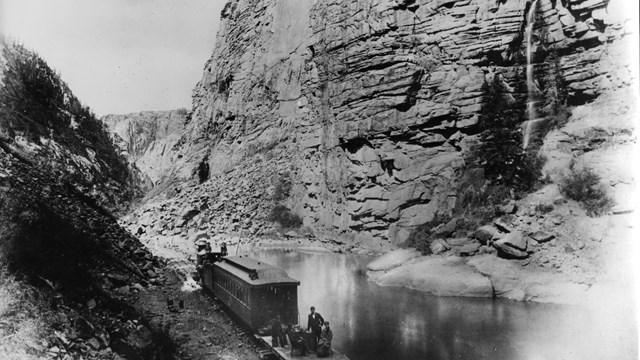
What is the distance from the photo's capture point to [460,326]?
750 inches

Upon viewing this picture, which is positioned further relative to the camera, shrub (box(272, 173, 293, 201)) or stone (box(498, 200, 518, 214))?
shrub (box(272, 173, 293, 201))

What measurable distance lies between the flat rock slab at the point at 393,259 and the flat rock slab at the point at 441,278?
1.27m

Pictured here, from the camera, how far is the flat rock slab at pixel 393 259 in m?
29.6

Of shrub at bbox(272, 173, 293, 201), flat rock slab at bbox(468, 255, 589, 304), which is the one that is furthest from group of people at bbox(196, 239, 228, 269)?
shrub at bbox(272, 173, 293, 201)

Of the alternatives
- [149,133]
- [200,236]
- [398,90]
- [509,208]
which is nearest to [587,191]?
[509,208]

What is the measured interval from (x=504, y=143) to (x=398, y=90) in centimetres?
941

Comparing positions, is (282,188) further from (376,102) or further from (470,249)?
(470,249)

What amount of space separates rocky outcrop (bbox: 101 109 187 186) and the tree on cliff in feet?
259

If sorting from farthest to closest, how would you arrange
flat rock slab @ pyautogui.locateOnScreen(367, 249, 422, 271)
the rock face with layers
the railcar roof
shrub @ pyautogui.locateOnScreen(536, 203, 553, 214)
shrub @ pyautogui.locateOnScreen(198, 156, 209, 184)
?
shrub @ pyautogui.locateOnScreen(198, 156, 209, 184) < the rock face with layers < flat rock slab @ pyautogui.locateOnScreen(367, 249, 422, 271) < shrub @ pyautogui.locateOnScreen(536, 203, 553, 214) < the railcar roof

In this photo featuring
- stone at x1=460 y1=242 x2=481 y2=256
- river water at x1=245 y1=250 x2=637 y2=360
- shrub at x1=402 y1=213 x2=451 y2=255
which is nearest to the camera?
river water at x1=245 y1=250 x2=637 y2=360

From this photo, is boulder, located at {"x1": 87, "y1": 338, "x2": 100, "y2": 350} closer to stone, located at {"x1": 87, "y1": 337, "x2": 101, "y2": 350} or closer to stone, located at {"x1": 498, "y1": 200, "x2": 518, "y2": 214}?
stone, located at {"x1": 87, "y1": 337, "x2": 101, "y2": 350}

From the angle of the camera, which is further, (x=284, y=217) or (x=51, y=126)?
(x=284, y=217)

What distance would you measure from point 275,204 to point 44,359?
36.9 meters

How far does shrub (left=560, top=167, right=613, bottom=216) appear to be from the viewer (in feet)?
83.7
